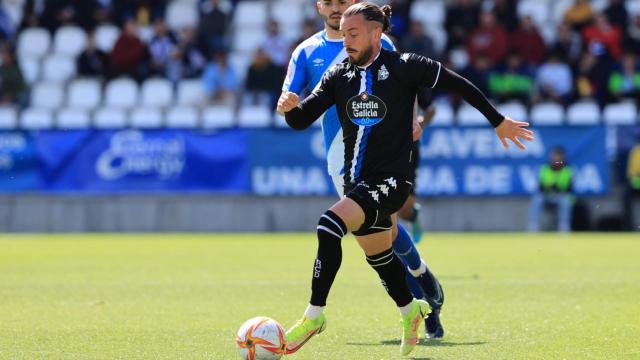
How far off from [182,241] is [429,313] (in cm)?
1206

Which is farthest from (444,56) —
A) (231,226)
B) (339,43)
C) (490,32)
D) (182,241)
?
(339,43)

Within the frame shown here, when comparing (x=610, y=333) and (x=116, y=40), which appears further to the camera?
(x=116, y=40)

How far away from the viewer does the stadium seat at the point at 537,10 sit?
1003 inches

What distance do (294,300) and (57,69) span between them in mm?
16292

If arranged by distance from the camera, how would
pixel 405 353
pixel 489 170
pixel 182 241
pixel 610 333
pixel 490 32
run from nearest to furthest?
pixel 405 353
pixel 610 333
pixel 182 241
pixel 489 170
pixel 490 32

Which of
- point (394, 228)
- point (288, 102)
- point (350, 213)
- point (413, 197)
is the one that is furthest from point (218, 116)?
point (350, 213)

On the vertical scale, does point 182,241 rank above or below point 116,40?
below

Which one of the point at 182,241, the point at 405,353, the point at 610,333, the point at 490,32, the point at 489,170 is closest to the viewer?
the point at 405,353

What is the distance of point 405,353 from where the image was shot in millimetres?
7410

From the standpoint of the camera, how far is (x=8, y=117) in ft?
79.6

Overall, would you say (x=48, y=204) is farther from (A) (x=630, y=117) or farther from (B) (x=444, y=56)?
(A) (x=630, y=117)

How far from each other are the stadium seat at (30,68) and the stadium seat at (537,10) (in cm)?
989

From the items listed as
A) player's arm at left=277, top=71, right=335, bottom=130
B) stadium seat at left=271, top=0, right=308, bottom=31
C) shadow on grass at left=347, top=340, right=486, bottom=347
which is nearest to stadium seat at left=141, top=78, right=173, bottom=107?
stadium seat at left=271, top=0, right=308, bottom=31

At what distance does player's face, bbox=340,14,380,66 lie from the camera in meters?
7.34
